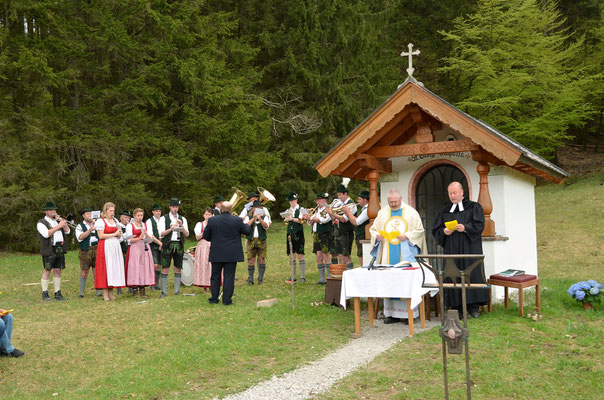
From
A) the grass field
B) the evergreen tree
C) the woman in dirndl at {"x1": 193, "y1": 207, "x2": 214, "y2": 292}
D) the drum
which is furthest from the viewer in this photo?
the evergreen tree

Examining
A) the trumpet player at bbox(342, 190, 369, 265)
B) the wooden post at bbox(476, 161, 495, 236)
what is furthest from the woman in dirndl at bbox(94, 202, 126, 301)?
the wooden post at bbox(476, 161, 495, 236)

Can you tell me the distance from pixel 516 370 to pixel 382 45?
28.8m

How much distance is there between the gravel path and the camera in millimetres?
5723

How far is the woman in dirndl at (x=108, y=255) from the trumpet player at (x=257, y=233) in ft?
9.35

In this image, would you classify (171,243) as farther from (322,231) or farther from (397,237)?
(397,237)

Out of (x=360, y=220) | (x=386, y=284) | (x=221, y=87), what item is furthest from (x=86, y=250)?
(x=221, y=87)

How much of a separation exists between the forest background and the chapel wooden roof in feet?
45.3

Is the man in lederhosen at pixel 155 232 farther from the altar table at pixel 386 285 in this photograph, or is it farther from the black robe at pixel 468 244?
the black robe at pixel 468 244

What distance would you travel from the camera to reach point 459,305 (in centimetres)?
870

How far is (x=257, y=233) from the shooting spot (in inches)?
502

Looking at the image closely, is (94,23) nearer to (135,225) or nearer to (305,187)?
(305,187)

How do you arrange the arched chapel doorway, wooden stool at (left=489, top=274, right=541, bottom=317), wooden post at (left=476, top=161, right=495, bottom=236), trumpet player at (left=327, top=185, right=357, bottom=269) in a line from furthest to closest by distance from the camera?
trumpet player at (left=327, top=185, right=357, bottom=269)
the arched chapel doorway
wooden post at (left=476, top=161, right=495, bottom=236)
wooden stool at (left=489, top=274, right=541, bottom=317)

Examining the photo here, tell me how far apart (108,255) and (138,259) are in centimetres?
59

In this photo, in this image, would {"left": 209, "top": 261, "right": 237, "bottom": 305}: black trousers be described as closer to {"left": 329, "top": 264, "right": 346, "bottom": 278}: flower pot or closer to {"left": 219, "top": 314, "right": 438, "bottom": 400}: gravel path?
{"left": 329, "top": 264, "right": 346, "bottom": 278}: flower pot
